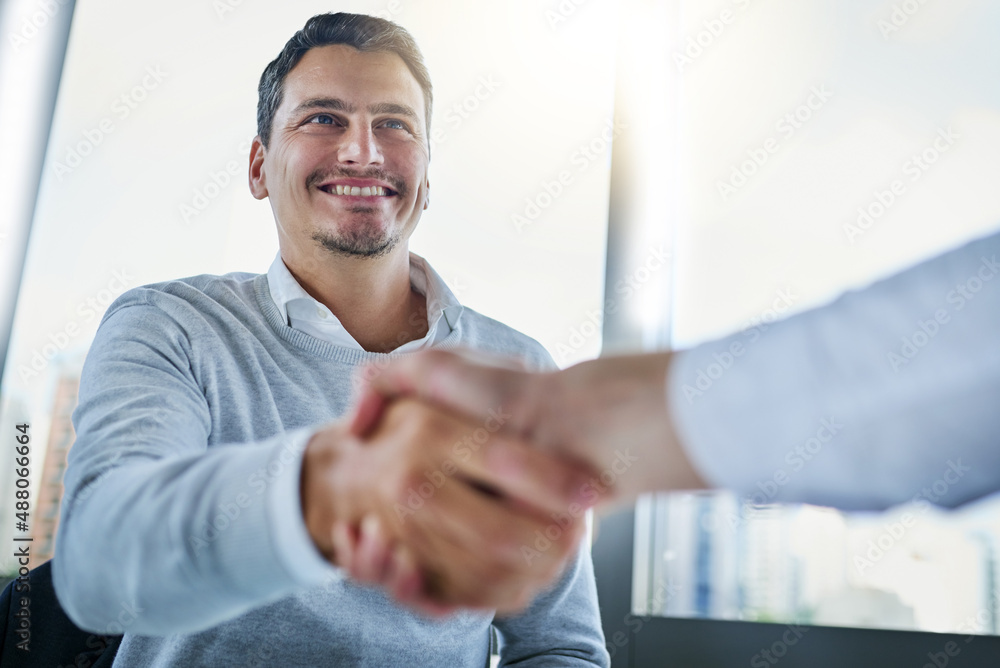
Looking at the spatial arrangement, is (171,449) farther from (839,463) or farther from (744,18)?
(744,18)

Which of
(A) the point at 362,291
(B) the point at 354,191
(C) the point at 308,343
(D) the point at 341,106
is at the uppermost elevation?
(D) the point at 341,106

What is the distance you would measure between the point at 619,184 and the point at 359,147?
821 mm

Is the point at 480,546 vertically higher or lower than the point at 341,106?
lower

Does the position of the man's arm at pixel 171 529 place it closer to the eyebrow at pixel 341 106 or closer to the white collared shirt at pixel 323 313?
the white collared shirt at pixel 323 313

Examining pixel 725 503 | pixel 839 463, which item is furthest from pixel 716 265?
pixel 839 463

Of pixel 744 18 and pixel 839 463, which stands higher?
pixel 744 18

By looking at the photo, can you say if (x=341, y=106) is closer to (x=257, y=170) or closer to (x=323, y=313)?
(x=257, y=170)

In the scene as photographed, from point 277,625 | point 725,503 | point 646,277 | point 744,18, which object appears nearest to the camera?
point 277,625

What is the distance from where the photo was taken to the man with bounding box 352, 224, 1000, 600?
0.39m

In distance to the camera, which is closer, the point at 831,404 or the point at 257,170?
the point at 831,404

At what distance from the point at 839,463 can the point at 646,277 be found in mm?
1587

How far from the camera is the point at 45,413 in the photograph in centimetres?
187

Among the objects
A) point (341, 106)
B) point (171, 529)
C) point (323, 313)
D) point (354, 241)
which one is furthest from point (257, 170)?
point (171, 529)

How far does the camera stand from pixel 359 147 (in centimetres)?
147
